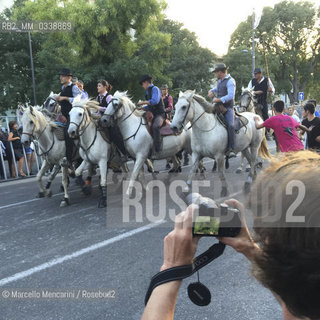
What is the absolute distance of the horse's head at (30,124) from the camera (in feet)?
24.6

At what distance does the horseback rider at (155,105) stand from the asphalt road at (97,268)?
5.20 ft

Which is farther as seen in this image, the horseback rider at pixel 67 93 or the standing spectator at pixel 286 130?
the horseback rider at pixel 67 93

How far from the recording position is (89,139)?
7.30 meters

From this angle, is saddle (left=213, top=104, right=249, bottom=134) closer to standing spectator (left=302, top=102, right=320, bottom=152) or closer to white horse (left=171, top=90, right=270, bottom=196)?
white horse (left=171, top=90, right=270, bottom=196)

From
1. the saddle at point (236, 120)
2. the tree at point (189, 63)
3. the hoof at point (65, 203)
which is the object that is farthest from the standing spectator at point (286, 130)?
the tree at point (189, 63)

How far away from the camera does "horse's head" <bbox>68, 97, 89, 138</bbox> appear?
683 cm

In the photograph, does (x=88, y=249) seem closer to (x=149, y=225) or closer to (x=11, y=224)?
(x=149, y=225)

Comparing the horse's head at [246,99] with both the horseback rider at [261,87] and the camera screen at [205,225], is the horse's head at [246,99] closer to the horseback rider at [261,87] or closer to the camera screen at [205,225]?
the horseback rider at [261,87]

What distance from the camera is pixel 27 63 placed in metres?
22.5

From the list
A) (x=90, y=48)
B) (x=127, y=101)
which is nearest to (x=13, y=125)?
(x=127, y=101)

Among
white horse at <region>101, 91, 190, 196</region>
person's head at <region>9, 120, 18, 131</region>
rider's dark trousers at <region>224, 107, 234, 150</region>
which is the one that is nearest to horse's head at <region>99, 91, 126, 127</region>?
white horse at <region>101, 91, 190, 196</region>

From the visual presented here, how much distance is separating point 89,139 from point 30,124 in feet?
4.63

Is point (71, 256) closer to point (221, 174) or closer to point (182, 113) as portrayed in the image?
point (182, 113)

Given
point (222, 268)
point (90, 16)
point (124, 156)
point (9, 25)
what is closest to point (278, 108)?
point (124, 156)
